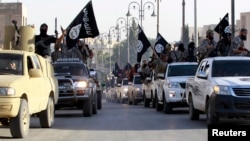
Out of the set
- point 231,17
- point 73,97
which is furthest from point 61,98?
point 231,17

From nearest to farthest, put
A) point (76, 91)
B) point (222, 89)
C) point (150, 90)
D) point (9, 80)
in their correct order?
point (9, 80), point (222, 89), point (76, 91), point (150, 90)

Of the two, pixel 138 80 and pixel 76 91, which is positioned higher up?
pixel 138 80

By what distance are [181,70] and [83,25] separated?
6935mm

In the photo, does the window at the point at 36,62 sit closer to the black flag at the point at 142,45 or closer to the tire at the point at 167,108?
the tire at the point at 167,108

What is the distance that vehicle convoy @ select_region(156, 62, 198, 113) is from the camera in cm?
2283

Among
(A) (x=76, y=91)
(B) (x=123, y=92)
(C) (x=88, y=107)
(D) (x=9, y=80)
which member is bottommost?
(B) (x=123, y=92)

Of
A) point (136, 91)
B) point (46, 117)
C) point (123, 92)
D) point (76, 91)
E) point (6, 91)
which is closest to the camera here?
point (6, 91)

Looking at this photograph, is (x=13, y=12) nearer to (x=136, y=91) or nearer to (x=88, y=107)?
(x=136, y=91)

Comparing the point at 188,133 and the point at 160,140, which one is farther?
the point at 188,133

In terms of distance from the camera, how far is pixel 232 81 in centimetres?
1567

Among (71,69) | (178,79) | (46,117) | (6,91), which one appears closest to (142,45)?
(178,79)

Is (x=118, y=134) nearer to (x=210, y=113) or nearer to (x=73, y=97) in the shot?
(x=210, y=113)

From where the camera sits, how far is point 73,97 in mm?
21109

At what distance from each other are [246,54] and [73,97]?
589 centimetres
